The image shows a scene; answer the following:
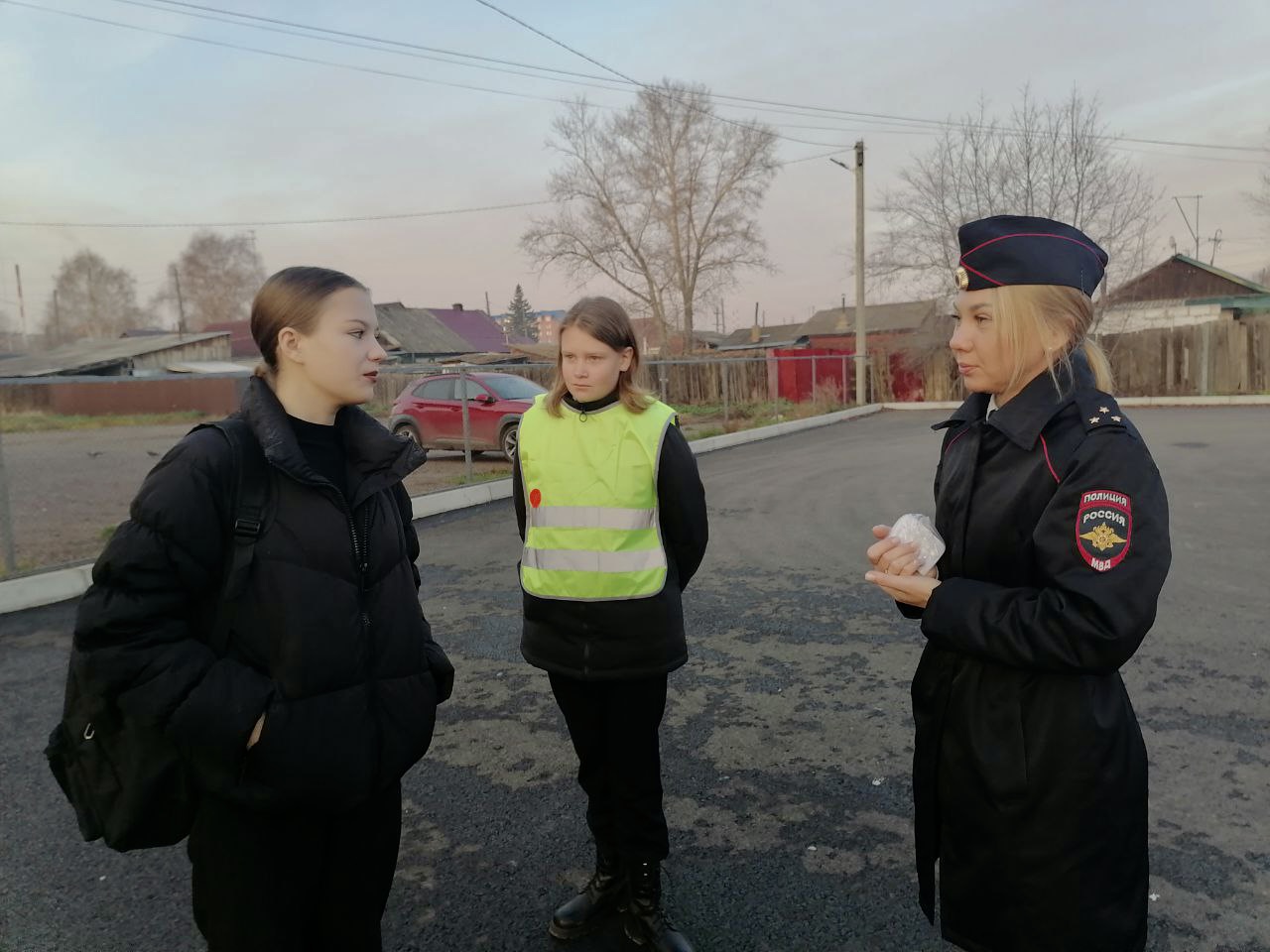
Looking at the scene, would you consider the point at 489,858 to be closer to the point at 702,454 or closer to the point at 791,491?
the point at 791,491

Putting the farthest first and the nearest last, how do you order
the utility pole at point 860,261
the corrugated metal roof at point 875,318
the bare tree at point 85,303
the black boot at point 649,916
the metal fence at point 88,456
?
the bare tree at point 85,303 < the corrugated metal roof at point 875,318 < the utility pole at point 860,261 < the metal fence at point 88,456 < the black boot at point 649,916

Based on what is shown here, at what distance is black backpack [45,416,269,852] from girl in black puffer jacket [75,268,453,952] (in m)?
0.03

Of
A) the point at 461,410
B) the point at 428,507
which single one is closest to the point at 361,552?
the point at 428,507

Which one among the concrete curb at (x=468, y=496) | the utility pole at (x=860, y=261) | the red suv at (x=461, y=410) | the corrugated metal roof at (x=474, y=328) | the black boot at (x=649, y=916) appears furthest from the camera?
the corrugated metal roof at (x=474, y=328)

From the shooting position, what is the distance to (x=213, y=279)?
72938mm

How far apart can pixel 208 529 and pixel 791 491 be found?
9.85 meters

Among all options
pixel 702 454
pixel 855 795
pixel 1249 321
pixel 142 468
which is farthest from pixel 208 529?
pixel 1249 321

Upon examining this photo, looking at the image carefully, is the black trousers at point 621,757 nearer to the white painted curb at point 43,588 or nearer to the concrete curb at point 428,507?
the concrete curb at point 428,507

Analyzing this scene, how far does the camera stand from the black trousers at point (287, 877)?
1780 mm

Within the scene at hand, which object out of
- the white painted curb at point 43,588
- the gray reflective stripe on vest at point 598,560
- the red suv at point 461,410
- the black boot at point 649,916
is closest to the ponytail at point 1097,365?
the gray reflective stripe on vest at point 598,560

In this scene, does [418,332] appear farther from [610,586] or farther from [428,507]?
[610,586]

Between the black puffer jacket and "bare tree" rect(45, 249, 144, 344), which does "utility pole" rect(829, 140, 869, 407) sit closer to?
the black puffer jacket

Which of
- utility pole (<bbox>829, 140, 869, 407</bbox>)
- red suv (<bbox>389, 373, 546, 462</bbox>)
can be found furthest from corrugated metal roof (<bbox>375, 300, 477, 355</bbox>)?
red suv (<bbox>389, 373, 546, 462</bbox>)

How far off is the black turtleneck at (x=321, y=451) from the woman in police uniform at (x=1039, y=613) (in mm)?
1253
